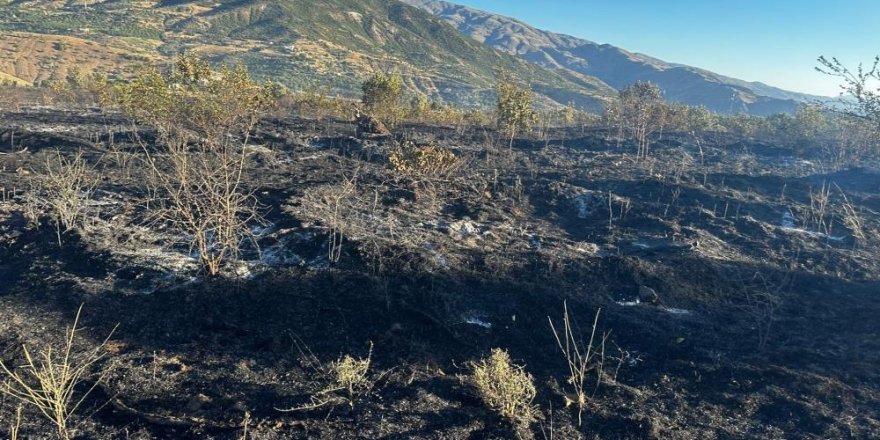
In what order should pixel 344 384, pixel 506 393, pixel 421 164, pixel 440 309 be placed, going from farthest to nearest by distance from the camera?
pixel 421 164 → pixel 440 309 → pixel 344 384 → pixel 506 393

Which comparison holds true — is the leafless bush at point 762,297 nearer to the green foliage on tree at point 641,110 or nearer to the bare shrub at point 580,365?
the bare shrub at point 580,365

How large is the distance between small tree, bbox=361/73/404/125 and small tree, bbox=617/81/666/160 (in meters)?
17.3

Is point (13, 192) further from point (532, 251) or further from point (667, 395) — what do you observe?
point (667, 395)

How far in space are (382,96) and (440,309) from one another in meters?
23.8

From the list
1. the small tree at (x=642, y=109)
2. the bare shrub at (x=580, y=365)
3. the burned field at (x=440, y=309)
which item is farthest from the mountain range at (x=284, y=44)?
Answer: the bare shrub at (x=580, y=365)

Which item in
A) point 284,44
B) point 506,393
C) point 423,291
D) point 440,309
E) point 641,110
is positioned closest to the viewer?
point 506,393

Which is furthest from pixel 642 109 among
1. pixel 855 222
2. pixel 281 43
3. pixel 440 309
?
pixel 281 43

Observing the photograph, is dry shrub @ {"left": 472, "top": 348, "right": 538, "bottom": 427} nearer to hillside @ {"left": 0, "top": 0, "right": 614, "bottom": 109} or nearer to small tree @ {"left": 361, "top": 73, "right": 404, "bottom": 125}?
small tree @ {"left": 361, "top": 73, "right": 404, "bottom": 125}

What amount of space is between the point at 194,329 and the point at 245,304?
1187 mm

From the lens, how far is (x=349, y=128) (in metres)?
32.2

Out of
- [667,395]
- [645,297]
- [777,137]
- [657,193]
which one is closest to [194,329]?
[667,395]

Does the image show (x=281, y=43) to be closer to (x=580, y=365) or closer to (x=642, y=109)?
(x=642, y=109)

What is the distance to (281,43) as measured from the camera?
13838cm

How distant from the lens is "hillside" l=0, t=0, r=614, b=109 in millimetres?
96688
